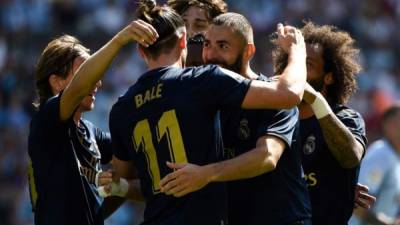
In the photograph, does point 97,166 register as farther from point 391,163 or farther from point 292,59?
point 391,163

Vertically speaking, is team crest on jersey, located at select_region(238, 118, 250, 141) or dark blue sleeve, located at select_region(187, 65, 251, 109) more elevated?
dark blue sleeve, located at select_region(187, 65, 251, 109)

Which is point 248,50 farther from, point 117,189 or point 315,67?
point 117,189

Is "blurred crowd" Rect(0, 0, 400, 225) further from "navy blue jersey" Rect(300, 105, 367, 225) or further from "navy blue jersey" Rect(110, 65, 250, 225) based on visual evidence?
"navy blue jersey" Rect(110, 65, 250, 225)

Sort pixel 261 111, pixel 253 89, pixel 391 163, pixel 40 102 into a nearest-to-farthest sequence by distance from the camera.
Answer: pixel 253 89, pixel 261 111, pixel 40 102, pixel 391 163

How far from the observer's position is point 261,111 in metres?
6.67

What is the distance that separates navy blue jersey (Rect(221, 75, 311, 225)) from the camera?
6.64 m

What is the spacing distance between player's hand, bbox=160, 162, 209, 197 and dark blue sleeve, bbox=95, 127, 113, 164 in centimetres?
148

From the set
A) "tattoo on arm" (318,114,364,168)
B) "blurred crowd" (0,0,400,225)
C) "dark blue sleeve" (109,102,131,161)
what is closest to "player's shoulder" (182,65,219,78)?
"dark blue sleeve" (109,102,131,161)

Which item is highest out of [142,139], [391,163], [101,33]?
[101,33]

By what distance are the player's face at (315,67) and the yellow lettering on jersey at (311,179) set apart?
60 cm

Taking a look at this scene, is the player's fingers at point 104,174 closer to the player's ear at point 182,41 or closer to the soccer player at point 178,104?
the soccer player at point 178,104

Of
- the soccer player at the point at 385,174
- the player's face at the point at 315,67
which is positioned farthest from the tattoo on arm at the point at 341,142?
the soccer player at the point at 385,174

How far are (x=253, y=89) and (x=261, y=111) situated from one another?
49 centimetres

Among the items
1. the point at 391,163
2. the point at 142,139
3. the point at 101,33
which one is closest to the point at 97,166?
the point at 142,139
